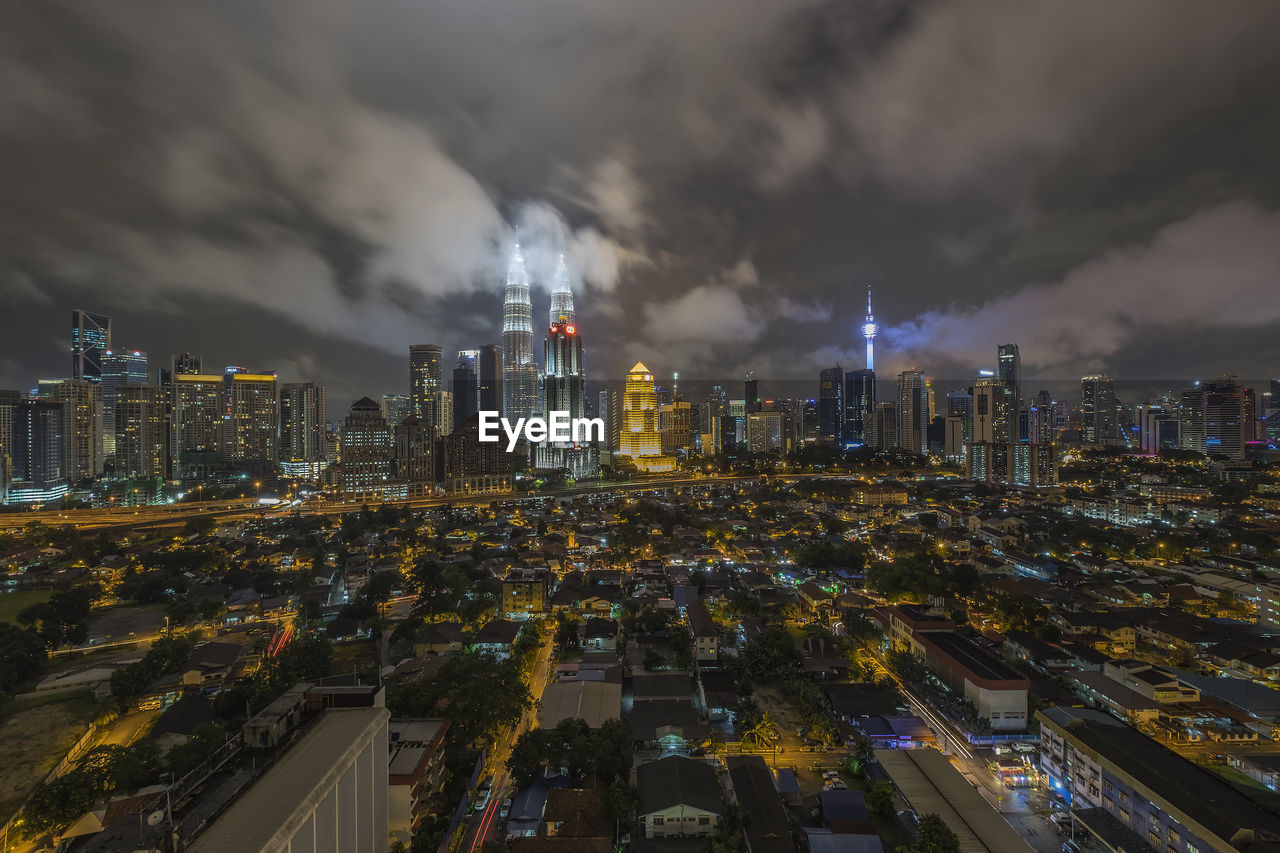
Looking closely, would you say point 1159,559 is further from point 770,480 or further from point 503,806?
point 770,480

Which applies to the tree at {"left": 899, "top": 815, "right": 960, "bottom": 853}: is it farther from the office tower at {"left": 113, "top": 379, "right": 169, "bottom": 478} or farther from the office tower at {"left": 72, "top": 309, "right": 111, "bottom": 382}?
the office tower at {"left": 72, "top": 309, "right": 111, "bottom": 382}

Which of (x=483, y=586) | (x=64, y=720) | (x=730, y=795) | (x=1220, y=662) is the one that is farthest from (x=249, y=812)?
(x=1220, y=662)

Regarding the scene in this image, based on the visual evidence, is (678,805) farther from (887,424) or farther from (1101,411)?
(1101,411)

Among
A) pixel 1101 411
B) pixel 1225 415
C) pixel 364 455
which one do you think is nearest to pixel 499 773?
pixel 364 455

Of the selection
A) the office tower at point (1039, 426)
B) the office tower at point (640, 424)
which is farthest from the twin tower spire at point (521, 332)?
the office tower at point (1039, 426)

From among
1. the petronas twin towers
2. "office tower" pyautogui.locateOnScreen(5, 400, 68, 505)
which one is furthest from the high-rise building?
"office tower" pyautogui.locateOnScreen(5, 400, 68, 505)
